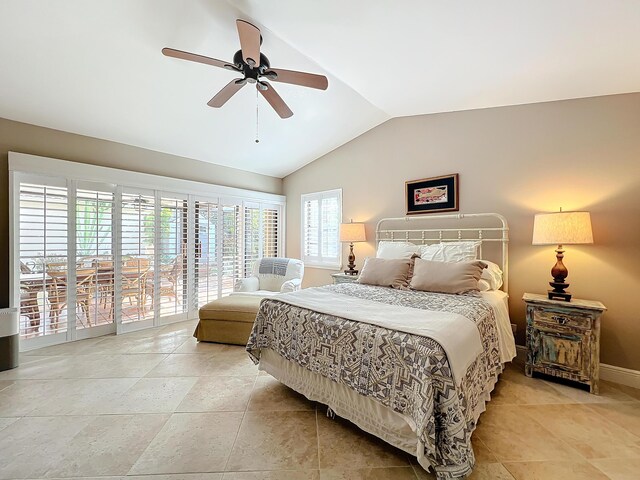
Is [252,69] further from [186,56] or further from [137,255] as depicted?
[137,255]

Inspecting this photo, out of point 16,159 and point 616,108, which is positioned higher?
point 616,108

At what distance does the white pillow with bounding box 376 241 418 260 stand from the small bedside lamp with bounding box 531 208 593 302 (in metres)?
1.16

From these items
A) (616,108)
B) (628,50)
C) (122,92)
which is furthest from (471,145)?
(122,92)

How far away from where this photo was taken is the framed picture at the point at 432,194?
3.48m

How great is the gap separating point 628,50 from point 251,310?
3.93 m

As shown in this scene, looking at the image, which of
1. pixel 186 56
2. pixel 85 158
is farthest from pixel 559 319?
pixel 85 158

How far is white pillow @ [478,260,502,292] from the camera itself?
9.05 feet

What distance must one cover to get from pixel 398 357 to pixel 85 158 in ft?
13.4

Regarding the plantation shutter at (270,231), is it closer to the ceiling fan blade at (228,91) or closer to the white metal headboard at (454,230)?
the white metal headboard at (454,230)

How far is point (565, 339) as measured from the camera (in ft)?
7.95

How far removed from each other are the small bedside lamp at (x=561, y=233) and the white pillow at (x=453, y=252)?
0.55 m

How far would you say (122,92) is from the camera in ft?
9.34

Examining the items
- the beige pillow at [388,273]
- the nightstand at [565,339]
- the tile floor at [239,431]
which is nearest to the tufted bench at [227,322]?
the tile floor at [239,431]

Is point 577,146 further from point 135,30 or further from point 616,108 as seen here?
point 135,30
